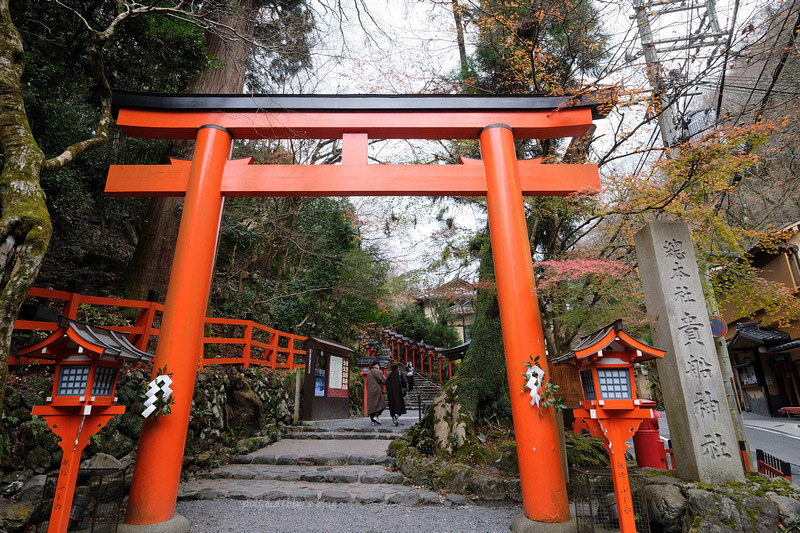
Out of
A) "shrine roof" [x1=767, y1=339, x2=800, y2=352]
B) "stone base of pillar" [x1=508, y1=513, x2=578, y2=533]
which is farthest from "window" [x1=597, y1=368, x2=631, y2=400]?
"shrine roof" [x1=767, y1=339, x2=800, y2=352]

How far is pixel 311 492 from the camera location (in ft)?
19.3

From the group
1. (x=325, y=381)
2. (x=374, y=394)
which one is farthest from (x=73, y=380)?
(x=325, y=381)

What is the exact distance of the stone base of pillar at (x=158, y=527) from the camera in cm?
419

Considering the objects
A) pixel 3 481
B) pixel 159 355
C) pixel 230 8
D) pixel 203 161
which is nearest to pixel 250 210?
pixel 230 8

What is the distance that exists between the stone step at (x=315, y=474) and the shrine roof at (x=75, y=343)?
3.78 metres

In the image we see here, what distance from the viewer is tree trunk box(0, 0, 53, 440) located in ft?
11.6

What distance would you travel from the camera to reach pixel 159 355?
483cm

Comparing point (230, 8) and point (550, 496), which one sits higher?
point (230, 8)

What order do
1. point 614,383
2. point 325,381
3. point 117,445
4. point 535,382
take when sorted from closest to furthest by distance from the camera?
point 614,383
point 535,382
point 117,445
point 325,381

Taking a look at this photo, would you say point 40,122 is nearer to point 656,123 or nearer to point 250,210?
point 250,210

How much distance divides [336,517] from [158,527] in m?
1.98

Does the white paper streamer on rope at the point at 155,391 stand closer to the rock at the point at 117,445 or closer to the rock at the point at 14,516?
the rock at the point at 14,516

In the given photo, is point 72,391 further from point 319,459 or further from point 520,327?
point 520,327

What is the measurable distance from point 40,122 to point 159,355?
460 cm
